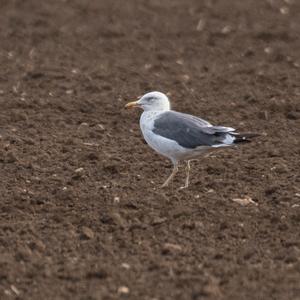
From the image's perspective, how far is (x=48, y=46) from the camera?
13.6m

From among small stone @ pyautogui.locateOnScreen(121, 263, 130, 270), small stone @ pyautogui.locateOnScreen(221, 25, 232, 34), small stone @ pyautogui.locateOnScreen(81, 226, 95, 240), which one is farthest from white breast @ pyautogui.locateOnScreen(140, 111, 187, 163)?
small stone @ pyautogui.locateOnScreen(221, 25, 232, 34)

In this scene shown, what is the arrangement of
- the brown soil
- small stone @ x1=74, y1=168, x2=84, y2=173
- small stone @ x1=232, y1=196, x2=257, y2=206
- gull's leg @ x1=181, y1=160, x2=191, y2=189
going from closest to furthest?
the brown soil < small stone @ x1=232, y1=196, x2=257, y2=206 < gull's leg @ x1=181, y1=160, x2=191, y2=189 < small stone @ x1=74, y1=168, x2=84, y2=173

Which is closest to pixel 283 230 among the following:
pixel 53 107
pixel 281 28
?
pixel 53 107

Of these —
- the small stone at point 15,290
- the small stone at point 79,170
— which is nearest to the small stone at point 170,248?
the small stone at point 15,290

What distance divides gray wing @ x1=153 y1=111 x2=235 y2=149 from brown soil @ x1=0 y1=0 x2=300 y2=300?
48cm

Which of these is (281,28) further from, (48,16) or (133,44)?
(48,16)

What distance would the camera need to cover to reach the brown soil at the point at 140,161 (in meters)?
6.34

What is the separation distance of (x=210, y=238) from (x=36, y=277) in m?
1.51

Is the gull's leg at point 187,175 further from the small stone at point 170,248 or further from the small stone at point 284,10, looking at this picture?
the small stone at point 284,10

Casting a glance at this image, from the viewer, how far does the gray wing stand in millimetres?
7863

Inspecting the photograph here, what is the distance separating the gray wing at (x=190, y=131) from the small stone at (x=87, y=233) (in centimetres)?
140

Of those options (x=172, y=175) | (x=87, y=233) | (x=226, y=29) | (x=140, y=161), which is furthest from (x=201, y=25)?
(x=87, y=233)

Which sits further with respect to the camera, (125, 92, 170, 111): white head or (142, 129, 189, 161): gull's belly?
(125, 92, 170, 111): white head

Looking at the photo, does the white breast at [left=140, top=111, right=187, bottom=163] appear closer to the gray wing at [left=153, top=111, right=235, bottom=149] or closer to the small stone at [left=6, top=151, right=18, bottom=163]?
the gray wing at [left=153, top=111, right=235, bottom=149]
